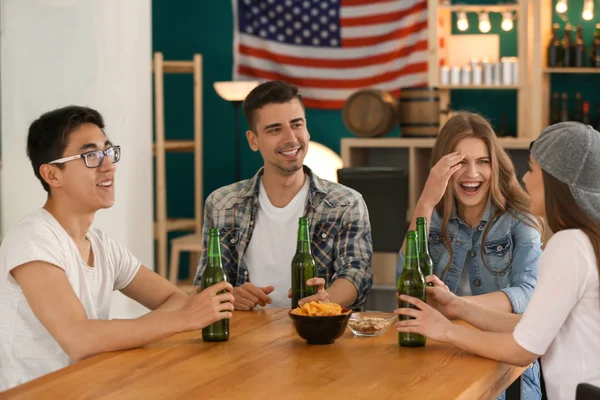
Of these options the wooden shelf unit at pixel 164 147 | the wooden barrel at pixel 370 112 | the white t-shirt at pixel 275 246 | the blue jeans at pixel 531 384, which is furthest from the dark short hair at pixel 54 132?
the wooden shelf unit at pixel 164 147

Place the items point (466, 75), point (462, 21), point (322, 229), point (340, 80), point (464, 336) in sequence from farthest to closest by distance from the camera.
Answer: point (340, 80) < point (462, 21) < point (466, 75) < point (322, 229) < point (464, 336)

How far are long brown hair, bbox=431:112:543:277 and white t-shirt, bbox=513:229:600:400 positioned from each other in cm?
88

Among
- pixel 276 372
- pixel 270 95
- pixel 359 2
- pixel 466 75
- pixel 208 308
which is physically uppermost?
pixel 359 2

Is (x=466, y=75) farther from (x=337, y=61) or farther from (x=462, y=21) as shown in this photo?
(x=337, y=61)

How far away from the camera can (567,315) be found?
1979 millimetres

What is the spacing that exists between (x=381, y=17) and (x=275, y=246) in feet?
13.2

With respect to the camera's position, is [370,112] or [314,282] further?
[370,112]

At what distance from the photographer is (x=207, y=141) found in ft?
24.2

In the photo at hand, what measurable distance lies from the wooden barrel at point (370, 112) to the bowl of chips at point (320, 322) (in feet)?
11.5

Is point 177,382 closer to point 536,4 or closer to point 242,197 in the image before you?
point 242,197

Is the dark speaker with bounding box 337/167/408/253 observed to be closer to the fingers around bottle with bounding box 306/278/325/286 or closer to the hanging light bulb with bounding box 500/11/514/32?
the hanging light bulb with bounding box 500/11/514/32

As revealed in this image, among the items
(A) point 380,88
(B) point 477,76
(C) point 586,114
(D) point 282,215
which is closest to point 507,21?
(B) point 477,76

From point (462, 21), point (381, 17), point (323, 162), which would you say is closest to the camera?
point (462, 21)

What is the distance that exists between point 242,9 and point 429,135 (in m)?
2.21
